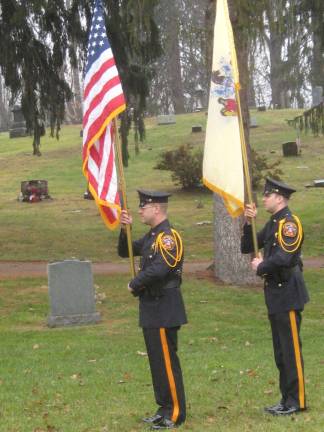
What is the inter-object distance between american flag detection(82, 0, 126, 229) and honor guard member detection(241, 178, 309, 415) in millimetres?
1212

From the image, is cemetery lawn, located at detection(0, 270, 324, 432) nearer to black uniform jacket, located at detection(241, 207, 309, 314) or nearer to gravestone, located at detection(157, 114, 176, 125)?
black uniform jacket, located at detection(241, 207, 309, 314)

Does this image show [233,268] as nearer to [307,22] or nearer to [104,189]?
[307,22]

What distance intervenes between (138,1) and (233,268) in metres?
5.06

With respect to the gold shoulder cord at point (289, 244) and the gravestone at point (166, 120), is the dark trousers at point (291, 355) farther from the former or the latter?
the gravestone at point (166, 120)

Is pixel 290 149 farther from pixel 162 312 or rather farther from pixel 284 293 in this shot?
pixel 162 312

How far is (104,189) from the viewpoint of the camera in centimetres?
811

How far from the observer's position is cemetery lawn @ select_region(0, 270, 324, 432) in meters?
8.03

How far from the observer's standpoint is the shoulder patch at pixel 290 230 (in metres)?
7.56

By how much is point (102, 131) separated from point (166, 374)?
2.17 metres

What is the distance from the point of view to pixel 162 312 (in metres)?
7.60

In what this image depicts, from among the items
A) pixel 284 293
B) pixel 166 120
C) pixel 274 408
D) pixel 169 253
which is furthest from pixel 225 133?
pixel 166 120

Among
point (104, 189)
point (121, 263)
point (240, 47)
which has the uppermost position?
point (240, 47)

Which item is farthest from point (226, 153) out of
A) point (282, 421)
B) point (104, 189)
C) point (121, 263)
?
point (121, 263)

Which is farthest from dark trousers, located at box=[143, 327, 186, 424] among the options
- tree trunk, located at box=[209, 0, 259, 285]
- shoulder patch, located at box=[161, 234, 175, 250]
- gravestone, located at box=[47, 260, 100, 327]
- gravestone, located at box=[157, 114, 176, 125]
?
gravestone, located at box=[157, 114, 176, 125]
